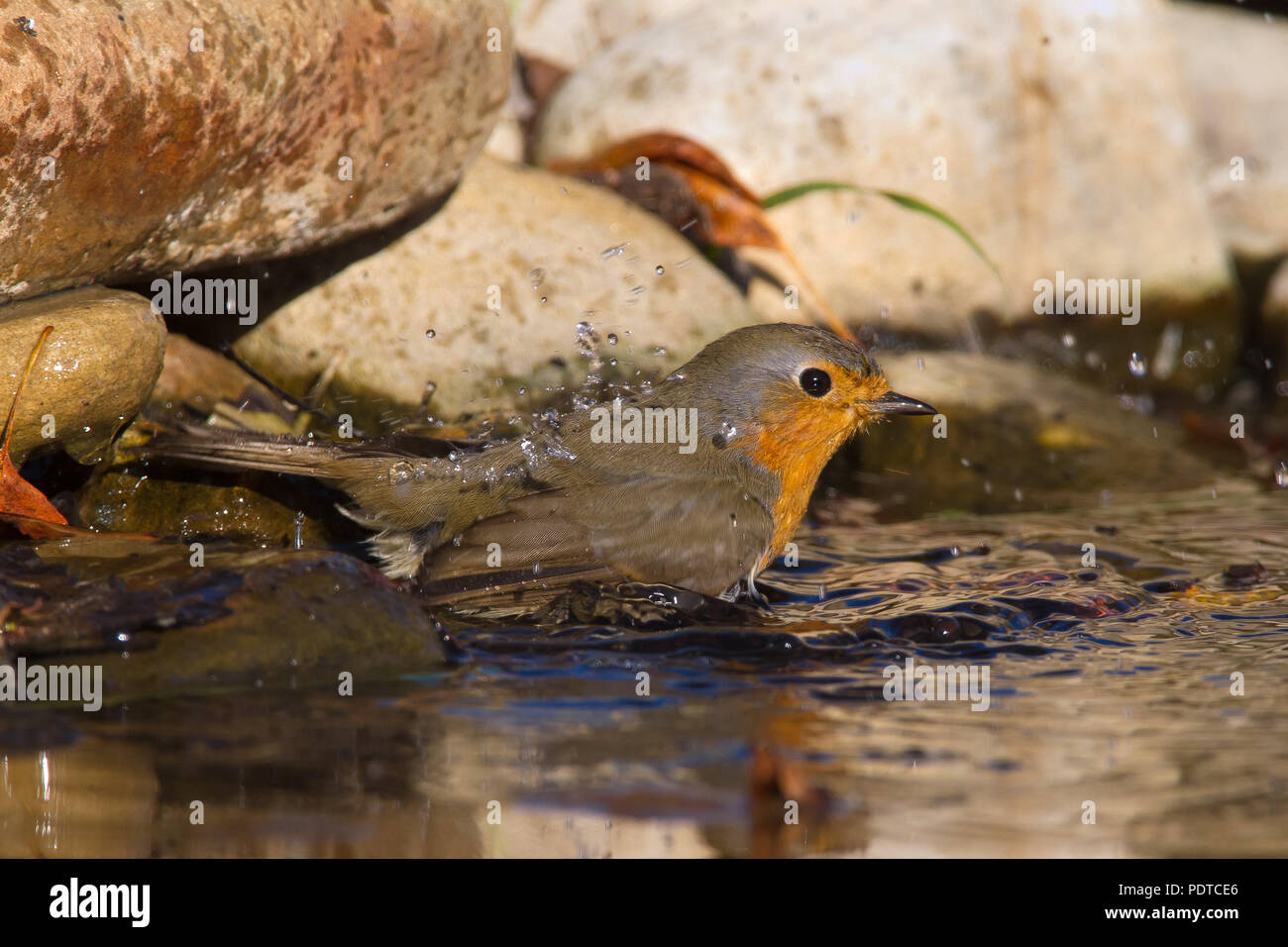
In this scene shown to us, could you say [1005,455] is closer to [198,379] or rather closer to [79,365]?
[198,379]

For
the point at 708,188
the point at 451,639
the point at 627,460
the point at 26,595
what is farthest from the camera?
the point at 708,188

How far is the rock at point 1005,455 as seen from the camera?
656 cm

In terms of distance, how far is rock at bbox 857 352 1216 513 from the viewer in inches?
258

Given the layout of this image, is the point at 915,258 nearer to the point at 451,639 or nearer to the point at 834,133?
the point at 834,133

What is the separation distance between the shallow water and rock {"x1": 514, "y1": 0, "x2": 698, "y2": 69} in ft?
17.5

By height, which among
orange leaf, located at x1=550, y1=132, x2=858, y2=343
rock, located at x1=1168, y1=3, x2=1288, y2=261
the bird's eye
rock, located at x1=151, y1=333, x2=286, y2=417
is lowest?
the bird's eye

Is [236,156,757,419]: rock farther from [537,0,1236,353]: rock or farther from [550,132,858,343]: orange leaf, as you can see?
[537,0,1236,353]: rock

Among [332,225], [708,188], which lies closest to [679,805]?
[332,225]

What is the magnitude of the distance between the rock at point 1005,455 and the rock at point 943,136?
1.20 meters

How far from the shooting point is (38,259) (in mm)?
4371

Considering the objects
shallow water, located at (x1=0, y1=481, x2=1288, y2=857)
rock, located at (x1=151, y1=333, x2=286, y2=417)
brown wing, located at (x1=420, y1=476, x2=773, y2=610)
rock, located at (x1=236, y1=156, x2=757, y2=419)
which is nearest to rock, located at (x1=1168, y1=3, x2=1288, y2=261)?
rock, located at (x1=236, y1=156, x2=757, y2=419)

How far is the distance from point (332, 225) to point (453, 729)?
2783mm

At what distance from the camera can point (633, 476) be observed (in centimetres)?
477

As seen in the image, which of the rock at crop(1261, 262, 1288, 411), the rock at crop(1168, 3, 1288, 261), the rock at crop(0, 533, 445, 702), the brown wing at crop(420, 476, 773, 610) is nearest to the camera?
the rock at crop(0, 533, 445, 702)
